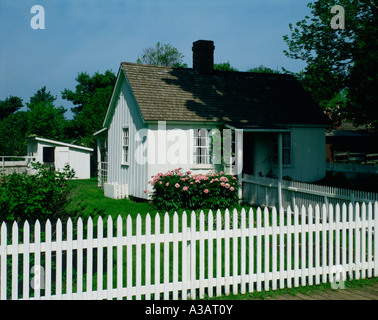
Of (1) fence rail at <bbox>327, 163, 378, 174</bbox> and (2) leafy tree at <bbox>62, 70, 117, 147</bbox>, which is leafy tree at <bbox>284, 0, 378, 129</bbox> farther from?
(2) leafy tree at <bbox>62, 70, 117, 147</bbox>

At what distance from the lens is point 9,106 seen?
5775cm

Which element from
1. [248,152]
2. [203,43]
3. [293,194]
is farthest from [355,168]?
[293,194]

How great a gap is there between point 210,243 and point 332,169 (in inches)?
775

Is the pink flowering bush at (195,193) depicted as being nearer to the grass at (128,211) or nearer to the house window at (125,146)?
the grass at (128,211)

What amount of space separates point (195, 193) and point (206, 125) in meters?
3.90

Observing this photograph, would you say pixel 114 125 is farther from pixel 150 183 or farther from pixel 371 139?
pixel 371 139

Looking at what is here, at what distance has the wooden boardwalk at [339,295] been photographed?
6004mm

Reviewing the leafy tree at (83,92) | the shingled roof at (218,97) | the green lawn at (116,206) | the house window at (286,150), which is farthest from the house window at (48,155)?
the house window at (286,150)

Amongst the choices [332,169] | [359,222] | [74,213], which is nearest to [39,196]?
[74,213]

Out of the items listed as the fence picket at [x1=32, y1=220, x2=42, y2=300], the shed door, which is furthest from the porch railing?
Result: the fence picket at [x1=32, y1=220, x2=42, y2=300]

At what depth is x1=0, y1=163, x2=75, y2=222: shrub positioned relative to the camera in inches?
239

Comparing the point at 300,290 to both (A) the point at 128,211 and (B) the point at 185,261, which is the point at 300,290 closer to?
(B) the point at 185,261

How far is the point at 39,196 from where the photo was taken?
6133 millimetres
